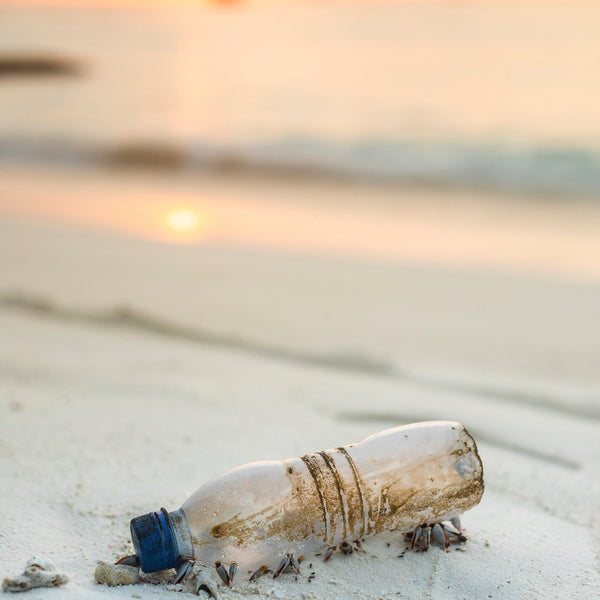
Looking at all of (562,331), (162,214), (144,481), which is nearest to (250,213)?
(162,214)

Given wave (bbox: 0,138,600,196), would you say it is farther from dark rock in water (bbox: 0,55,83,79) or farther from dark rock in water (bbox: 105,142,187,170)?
dark rock in water (bbox: 0,55,83,79)

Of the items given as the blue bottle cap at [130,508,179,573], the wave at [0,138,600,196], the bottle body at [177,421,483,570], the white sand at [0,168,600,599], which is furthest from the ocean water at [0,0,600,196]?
the blue bottle cap at [130,508,179,573]

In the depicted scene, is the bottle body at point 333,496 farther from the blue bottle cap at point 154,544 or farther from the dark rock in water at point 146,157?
the dark rock in water at point 146,157

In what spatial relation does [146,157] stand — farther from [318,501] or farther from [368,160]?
[318,501]

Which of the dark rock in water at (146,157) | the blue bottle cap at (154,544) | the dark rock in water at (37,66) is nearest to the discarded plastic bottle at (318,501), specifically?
the blue bottle cap at (154,544)

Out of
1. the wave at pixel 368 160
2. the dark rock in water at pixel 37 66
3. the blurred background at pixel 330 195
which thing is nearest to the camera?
the blurred background at pixel 330 195

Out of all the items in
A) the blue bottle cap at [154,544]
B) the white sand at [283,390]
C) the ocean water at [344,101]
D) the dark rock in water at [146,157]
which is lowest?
the white sand at [283,390]

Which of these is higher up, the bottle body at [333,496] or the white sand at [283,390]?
the bottle body at [333,496]

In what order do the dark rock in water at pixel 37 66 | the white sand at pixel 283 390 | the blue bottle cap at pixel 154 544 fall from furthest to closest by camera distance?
the dark rock in water at pixel 37 66 → the white sand at pixel 283 390 → the blue bottle cap at pixel 154 544
